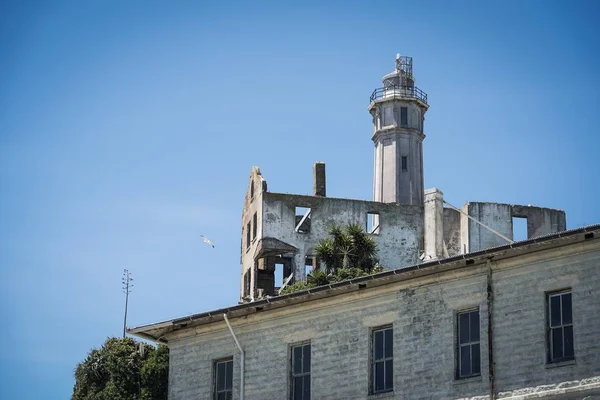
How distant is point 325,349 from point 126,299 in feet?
207

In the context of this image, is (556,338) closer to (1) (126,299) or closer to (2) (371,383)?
(2) (371,383)

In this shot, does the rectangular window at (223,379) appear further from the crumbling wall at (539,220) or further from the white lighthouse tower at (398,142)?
the white lighthouse tower at (398,142)

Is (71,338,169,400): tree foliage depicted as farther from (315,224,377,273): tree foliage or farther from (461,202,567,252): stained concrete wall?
(461,202,567,252): stained concrete wall

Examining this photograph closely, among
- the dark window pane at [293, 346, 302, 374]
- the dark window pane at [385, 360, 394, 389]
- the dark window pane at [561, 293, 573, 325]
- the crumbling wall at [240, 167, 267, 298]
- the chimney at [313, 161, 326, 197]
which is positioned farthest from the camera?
the chimney at [313, 161, 326, 197]

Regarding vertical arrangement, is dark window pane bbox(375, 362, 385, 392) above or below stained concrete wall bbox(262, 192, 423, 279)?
below

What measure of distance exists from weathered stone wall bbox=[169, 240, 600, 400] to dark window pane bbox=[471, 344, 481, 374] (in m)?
0.22

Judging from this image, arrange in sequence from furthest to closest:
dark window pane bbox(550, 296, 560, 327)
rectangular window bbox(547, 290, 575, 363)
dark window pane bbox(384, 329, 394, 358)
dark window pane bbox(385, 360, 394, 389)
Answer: dark window pane bbox(384, 329, 394, 358) → dark window pane bbox(385, 360, 394, 389) → dark window pane bbox(550, 296, 560, 327) → rectangular window bbox(547, 290, 575, 363)

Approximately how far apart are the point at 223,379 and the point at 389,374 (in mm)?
5920

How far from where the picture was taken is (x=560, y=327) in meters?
31.4

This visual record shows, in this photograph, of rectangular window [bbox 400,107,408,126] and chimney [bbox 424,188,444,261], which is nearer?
chimney [bbox 424,188,444,261]

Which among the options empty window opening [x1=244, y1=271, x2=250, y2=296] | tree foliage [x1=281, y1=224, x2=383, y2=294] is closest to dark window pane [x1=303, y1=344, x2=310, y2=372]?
tree foliage [x1=281, y1=224, x2=383, y2=294]

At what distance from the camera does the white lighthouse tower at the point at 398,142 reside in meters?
91.3

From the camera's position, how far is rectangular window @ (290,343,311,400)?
119 feet

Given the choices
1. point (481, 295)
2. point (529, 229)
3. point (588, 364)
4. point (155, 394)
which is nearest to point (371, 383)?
point (481, 295)
